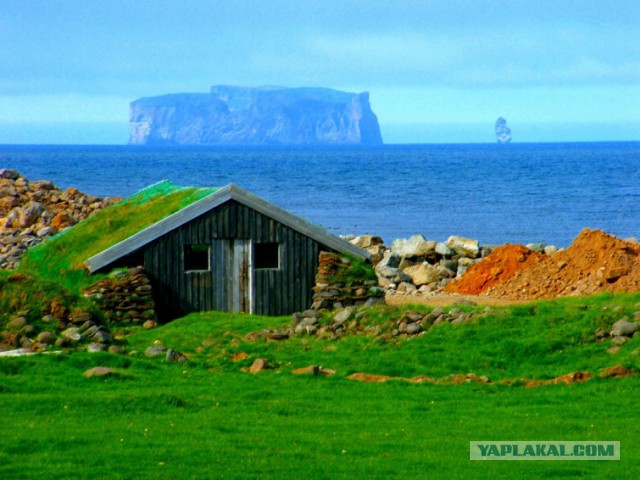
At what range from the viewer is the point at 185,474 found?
15.2m

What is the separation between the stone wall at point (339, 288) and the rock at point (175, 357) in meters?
8.38

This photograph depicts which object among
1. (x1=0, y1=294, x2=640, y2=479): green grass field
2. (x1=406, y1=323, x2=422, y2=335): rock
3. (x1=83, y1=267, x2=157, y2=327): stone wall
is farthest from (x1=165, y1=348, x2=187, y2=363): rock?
(x1=83, y1=267, x2=157, y2=327): stone wall

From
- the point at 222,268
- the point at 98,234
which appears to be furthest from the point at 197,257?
the point at 98,234

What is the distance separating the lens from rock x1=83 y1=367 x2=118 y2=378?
73.3 ft

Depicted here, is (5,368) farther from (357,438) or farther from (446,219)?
(446,219)

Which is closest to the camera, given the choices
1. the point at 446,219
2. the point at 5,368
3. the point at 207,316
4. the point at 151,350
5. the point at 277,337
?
the point at 5,368

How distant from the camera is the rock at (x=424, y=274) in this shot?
155 feet

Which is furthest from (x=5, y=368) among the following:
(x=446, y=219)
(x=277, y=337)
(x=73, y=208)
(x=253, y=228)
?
(x=446, y=219)

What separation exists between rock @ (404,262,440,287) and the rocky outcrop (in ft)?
62.7

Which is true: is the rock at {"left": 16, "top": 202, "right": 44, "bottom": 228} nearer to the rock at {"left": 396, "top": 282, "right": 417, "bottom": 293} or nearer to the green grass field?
the rock at {"left": 396, "top": 282, "right": 417, "bottom": 293}

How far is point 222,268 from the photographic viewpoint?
33.6 m

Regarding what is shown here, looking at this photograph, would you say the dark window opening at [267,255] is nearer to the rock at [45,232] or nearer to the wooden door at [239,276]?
the wooden door at [239,276]

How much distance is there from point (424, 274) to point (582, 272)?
7.69 meters

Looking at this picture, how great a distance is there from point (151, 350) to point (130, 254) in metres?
7.13
